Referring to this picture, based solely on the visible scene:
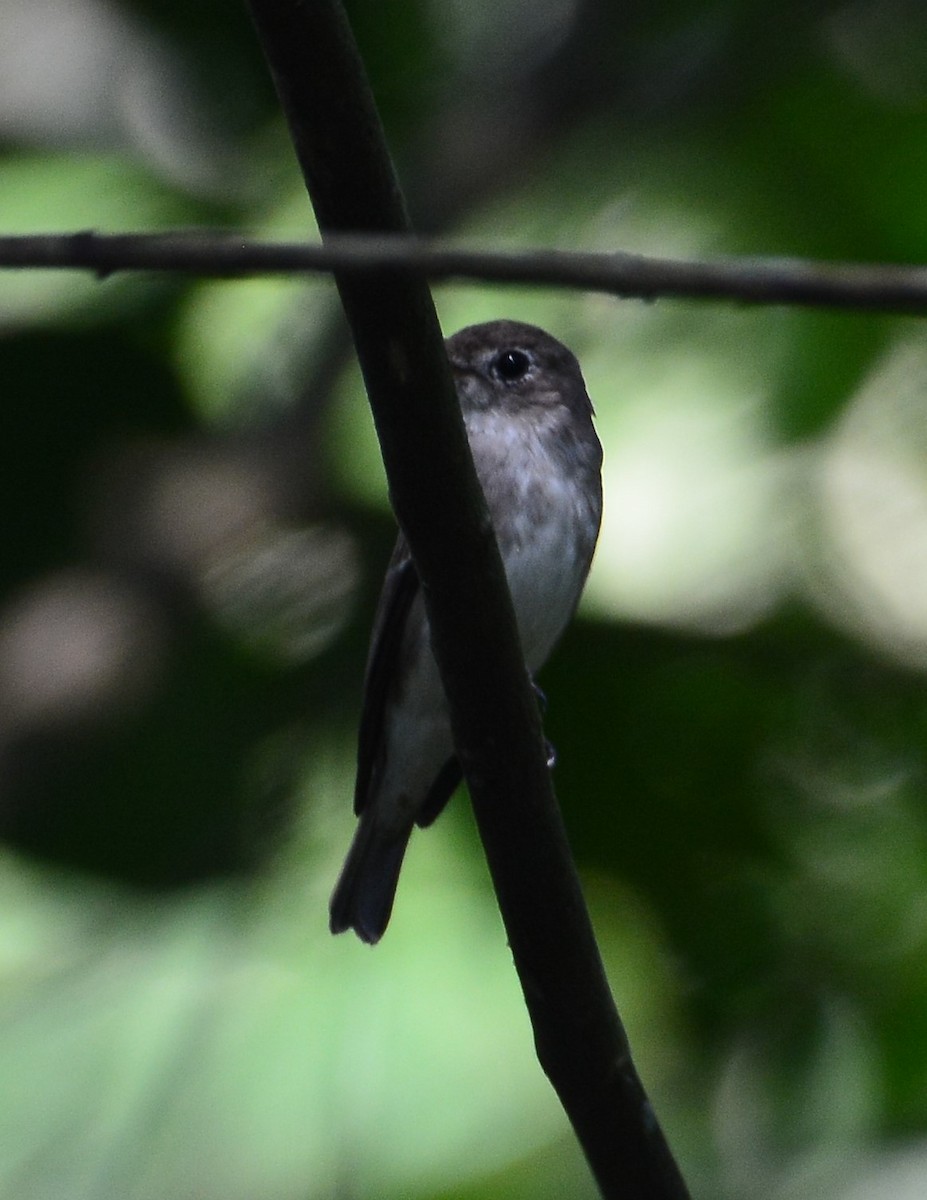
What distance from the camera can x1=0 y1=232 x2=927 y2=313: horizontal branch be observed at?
1.05m

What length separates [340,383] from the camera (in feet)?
13.4

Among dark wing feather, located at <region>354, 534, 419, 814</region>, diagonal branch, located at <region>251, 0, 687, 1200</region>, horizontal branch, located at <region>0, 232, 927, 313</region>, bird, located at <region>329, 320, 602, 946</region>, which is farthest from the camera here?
bird, located at <region>329, 320, 602, 946</region>

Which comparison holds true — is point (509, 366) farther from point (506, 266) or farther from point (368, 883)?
point (506, 266)

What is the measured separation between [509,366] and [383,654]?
730 millimetres

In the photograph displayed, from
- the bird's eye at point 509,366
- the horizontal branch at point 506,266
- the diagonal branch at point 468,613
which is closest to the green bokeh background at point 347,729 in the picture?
the bird's eye at point 509,366

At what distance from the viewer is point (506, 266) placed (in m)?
1.09

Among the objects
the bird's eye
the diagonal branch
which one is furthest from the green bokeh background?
the diagonal branch

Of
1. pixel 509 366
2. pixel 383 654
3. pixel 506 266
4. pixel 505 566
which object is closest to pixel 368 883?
pixel 383 654

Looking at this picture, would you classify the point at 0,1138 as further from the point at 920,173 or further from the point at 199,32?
the point at 920,173

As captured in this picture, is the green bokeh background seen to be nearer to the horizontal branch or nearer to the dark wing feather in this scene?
the dark wing feather

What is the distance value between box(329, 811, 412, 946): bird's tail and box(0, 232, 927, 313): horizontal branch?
2423 mm

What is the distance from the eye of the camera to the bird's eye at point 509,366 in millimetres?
3516

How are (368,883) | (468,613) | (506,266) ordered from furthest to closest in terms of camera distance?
1. (368,883)
2. (468,613)
3. (506,266)

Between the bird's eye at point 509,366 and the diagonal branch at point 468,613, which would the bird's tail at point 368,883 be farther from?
the diagonal branch at point 468,613
